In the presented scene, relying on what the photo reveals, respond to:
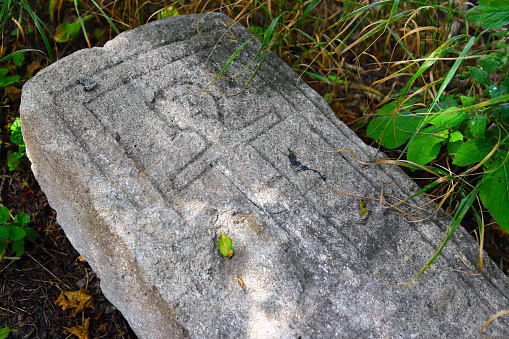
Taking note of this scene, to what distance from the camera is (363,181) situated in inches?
58.7

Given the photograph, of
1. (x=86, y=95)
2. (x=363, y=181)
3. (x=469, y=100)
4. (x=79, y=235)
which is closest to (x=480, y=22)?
(x=469, y=100)

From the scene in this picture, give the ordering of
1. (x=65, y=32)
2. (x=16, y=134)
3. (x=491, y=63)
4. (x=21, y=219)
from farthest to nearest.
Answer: (x=65, y=32), (x=16, y=134), (x=21, y=219), (x=491, y=63)

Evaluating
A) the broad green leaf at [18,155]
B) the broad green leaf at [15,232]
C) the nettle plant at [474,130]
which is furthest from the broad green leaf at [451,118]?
the broad green leaf at [18,155]

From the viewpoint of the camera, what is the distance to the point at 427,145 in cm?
150

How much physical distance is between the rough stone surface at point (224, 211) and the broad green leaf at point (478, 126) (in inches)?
12.5

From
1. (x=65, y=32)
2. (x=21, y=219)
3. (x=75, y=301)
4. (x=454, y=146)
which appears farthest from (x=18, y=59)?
(x=454, y=146)

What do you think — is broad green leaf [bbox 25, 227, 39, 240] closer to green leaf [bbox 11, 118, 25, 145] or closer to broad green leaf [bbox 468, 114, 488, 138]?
green leaf [bbox 11, 118, 25, 145]

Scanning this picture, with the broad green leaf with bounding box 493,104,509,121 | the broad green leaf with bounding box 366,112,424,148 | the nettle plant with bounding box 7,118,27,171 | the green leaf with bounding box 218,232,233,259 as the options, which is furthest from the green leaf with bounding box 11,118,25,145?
the broad green leaf with bounding box 493,104,509,121

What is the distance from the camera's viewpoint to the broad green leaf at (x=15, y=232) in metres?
1.50

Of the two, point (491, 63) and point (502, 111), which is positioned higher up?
point (491, 63)

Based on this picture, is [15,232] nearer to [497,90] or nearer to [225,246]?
[225,246]

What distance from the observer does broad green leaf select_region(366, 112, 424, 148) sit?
1565 millimetres

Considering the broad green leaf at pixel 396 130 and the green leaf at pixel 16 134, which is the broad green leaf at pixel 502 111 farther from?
the green leaf at pixel 16 134

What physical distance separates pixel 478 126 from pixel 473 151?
9 centimetres
